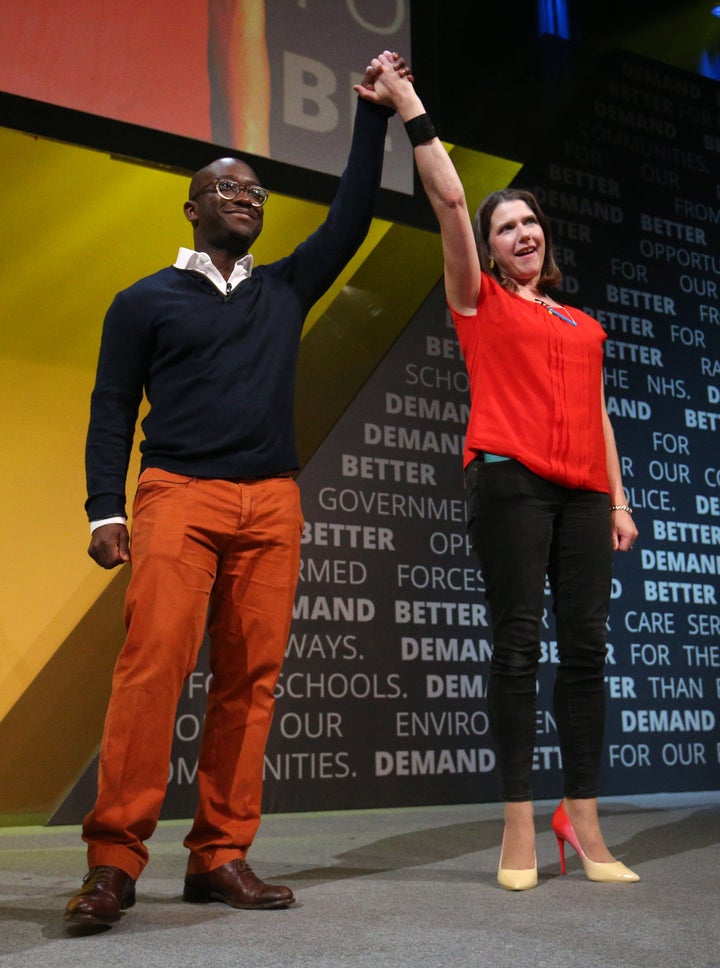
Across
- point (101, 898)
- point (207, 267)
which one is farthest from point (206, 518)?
point (101, 898)

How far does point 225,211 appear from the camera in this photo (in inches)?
67.6

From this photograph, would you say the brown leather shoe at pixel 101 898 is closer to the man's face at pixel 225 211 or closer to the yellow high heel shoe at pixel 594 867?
the yellow high heel shoe at pixel 594 867

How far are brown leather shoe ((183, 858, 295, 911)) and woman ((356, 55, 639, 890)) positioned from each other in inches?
15.4

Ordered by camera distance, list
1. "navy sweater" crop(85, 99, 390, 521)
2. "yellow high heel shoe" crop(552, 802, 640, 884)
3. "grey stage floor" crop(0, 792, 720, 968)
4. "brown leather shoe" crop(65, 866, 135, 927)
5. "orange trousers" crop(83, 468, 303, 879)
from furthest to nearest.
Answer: "yellow high heel shoe" crop(552, 802, 640, 884)
"navy sweater" crop(85, 99, 390, 521)
"orange trousers" crop(83, 468, 303, 879)
"brown leather shoe" crop(65, 866, 135, 927)
"grey stage floor" crop(0, 792, 720, 968)

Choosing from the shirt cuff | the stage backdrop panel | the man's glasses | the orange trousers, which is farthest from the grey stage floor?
the stage backdrop panel

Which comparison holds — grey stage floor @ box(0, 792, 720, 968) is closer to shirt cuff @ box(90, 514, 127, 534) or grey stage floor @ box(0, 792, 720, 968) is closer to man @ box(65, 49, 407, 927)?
man @ box(65, 49, 407, 927)

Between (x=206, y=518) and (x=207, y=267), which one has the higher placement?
(x=207, y=267)

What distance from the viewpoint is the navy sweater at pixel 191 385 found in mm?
1604

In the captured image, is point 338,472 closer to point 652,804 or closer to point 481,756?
point 481,756

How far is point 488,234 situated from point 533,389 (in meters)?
0.34

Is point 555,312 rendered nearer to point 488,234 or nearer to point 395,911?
point 488,234

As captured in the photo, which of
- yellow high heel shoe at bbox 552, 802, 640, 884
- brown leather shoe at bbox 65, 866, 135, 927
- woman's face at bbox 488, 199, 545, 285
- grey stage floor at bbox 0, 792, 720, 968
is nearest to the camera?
grey stage floor at bbox 0, 792, 720, 968

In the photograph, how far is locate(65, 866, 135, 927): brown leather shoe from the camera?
4.38 ft

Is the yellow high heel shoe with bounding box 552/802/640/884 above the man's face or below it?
below
